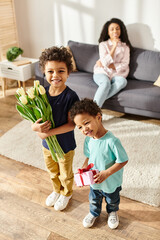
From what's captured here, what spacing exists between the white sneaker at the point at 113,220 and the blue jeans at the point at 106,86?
1412mm

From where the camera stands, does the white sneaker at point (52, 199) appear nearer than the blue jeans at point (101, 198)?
No

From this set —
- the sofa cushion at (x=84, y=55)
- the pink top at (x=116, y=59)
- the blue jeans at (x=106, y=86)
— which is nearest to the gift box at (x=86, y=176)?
the blue jeans at (x=106, y=86)

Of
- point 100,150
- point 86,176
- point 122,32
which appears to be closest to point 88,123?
point 100,150

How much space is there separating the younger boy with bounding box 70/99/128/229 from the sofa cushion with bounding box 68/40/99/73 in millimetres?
2187

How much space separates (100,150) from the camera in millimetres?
1431

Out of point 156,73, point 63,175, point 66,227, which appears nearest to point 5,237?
point 66,227

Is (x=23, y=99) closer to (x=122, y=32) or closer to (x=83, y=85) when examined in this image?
(x=83, y=85)

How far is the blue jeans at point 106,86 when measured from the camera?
2.89 metres

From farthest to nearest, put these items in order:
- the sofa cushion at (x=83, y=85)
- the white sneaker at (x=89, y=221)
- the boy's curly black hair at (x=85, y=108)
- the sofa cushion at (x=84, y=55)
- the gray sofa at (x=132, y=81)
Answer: the sofa cushion at (x=84, y=55)
the sofa cushion at (x=83, y=85)
the gray sofa at (x=132, y=81)
the white sneaker at (x=89, y=221)
the boy's curly black hair at (x=85, y=108)

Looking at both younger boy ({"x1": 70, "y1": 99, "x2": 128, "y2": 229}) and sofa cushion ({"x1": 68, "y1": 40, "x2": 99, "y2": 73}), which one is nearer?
younger boy ({"x1": 70, "y1": 99, "x2": 128, "y2": 229})

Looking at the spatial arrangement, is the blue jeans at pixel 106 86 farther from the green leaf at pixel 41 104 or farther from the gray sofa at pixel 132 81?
the green leaf at pixel 41 104

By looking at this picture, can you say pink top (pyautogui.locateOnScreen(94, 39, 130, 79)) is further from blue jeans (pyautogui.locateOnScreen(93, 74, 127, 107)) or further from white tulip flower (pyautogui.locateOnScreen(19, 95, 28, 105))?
white tulip flower (pyautogui.locateOnScreen(19, 95, 28, 105))

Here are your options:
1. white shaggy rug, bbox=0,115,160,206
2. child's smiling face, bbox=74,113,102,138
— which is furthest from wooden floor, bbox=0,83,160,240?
child's smiling face, bbox=74,113,102,138

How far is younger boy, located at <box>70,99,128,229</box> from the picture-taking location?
1.35 metres
